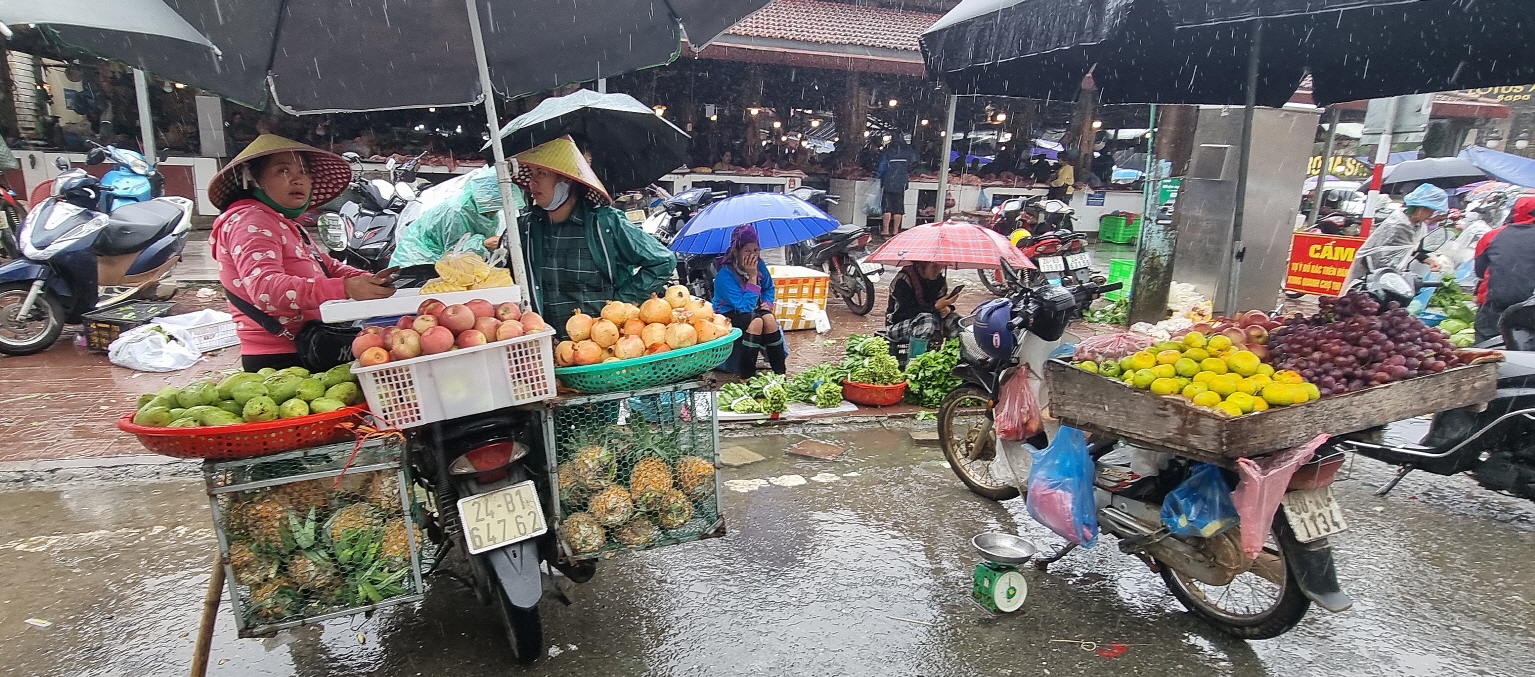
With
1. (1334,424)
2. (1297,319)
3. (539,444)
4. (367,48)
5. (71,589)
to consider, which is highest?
(367,48)

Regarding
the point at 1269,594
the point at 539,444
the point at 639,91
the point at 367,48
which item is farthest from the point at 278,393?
the point at 639,91

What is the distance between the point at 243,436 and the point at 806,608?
2.15 metres

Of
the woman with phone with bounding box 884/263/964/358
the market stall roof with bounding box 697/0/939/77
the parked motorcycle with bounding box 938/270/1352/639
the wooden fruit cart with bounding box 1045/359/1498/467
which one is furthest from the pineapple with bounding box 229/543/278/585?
the market stall roof with bounding box 697/0/939/77

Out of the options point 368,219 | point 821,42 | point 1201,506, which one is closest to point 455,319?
point 1201,506

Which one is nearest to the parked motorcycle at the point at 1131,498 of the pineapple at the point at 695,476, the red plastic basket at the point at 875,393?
the red plastic basket at the point at 875,393

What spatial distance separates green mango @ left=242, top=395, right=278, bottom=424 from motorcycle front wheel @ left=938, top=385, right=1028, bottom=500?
10.9 feet

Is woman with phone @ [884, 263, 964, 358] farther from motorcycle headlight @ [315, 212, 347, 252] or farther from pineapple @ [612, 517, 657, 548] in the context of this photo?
motorcycle headlight @ [315, 212, 347, 252]

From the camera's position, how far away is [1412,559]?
3.75m

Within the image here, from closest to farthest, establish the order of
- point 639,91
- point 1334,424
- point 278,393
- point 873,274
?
point 278,393, point 1334,424, point 873,274, point 639,91

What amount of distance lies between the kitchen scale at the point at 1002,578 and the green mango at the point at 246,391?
274 centimetres

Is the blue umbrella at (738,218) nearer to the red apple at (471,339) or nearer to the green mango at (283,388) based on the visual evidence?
the red apple at (471,339)

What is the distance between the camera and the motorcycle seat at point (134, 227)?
22.3ft

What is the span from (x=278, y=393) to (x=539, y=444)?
910 mm

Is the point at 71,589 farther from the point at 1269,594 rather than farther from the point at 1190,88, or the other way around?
the point at 1190,88
